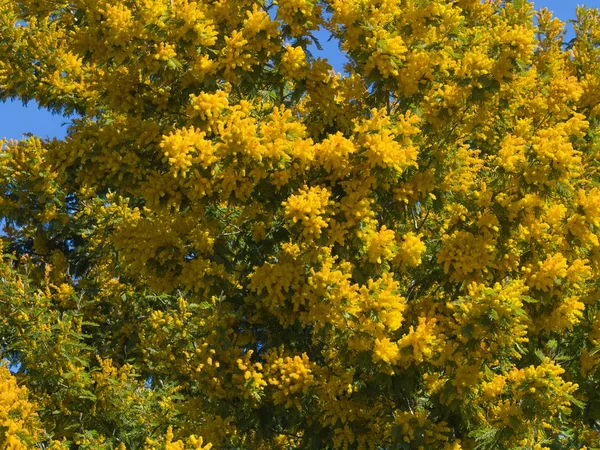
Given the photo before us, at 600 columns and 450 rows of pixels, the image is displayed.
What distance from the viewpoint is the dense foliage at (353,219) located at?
754cm

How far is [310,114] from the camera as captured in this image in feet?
29.4

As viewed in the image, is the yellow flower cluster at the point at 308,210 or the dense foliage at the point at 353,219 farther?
the dense foliage at the point at 353,219

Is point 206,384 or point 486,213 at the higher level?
point 486,213

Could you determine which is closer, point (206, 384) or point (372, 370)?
point (372, 370)

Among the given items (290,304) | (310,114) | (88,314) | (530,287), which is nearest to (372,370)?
(290,304)

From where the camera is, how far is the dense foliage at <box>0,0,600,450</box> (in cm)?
754

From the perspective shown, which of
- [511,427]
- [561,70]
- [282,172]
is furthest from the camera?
[561,70]

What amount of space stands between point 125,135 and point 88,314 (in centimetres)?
536

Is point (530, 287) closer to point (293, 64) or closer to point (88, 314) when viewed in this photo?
point (293, 64)

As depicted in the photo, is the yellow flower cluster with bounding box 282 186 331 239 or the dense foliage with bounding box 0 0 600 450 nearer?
the yellow flower cluster with bounding box 282 186 331 239

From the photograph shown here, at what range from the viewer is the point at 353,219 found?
7762mm

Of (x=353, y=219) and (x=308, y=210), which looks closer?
(x=308, y=210)

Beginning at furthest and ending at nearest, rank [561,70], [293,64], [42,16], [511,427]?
[42,16]
[561,70]
[293,64]
[511,427]

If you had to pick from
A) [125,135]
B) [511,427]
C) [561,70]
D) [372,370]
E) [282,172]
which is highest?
[561,70]
